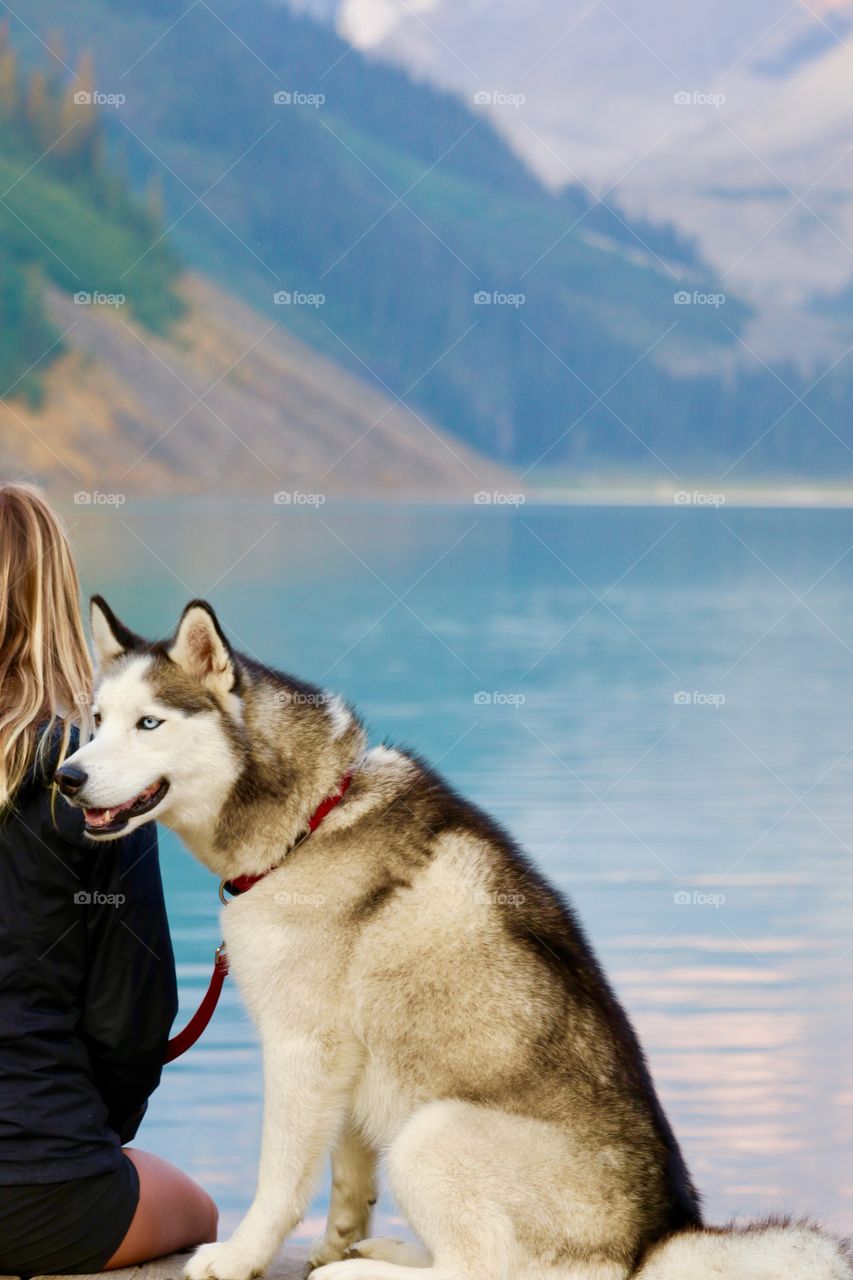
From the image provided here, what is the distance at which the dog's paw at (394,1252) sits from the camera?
3.63 meters

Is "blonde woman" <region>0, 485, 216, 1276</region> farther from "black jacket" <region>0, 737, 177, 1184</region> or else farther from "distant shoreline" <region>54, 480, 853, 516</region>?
"distant shoreline" <region>54, 480, 853, 516</region>

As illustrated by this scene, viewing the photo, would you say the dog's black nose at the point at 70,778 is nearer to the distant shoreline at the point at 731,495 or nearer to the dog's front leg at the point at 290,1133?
the dog's front leg at the point at 290,1133

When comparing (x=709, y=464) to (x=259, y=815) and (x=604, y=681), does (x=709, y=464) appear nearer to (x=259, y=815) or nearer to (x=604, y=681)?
(x=604, y=681)

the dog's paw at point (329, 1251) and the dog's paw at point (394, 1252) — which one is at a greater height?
the dog's paw at point (394, 1252)

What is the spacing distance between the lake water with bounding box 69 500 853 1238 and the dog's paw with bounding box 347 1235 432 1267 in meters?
0.86

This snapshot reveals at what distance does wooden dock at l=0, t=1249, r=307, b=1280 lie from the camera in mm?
3693

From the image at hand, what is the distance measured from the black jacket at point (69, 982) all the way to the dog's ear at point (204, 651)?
424mm

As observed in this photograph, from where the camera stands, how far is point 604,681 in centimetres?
1995

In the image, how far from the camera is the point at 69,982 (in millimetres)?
Result: 3578
